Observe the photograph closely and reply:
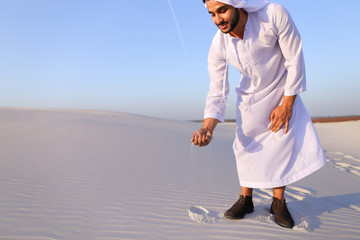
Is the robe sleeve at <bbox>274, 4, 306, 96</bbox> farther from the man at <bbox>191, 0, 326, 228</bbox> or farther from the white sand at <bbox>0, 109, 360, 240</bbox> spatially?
the white sand at <bbox>0, 109, 360, 240</bbox>

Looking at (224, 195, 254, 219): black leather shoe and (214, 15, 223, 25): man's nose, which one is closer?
(214, 15, 223, 25): man's nose

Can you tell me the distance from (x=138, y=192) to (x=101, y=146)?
3.32m

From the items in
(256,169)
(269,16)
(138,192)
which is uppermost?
(269,16)

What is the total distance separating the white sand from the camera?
7.41ft

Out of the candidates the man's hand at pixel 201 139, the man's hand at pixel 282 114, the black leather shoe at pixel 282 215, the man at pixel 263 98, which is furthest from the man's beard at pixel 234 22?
the black leather shoe at pixel 282 215

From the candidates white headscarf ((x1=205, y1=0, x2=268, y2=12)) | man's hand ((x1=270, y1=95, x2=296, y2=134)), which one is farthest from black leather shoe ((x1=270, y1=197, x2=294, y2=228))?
white headscarf ((x1=205, y1=0, x2=268, y2=12))

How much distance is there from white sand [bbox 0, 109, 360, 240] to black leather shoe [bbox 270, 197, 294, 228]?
6cm

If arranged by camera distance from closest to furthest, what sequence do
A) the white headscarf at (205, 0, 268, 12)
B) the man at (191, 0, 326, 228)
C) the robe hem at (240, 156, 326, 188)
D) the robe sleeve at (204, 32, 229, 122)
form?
the white headscarf at (205, 0, 268, 12)
the man at (191, 0, 326, 228)
the robe hem at (240, 156, 326, 188)
the robe sleeve at (204, 32, 229, 122)

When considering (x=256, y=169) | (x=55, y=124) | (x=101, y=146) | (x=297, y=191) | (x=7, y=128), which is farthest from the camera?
(x=55, y=124)

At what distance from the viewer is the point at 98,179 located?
3857 millimetres

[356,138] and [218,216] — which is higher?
[218,216]

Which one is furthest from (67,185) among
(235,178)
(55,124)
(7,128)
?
(55,124)

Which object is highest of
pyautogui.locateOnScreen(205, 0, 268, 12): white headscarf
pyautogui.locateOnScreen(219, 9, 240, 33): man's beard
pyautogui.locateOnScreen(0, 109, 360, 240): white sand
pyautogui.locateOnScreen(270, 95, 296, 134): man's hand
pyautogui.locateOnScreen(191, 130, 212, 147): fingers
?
pyautogui.locateOnScreen(205, 0, 268, 12): white headscarf

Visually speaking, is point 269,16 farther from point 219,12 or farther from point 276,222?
point 276,222
